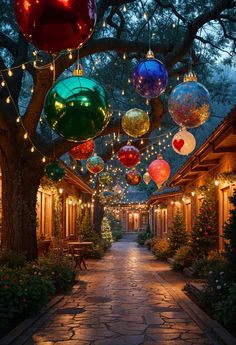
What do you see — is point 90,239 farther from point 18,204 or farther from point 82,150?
point 18,204

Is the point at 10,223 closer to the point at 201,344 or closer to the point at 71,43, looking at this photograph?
the point at 201,344

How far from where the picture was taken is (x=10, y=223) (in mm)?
11633

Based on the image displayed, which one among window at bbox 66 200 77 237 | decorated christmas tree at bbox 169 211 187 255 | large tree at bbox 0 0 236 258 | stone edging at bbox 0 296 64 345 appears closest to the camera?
stone edging at bbox 0 296 64 345

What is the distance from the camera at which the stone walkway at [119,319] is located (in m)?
7.14

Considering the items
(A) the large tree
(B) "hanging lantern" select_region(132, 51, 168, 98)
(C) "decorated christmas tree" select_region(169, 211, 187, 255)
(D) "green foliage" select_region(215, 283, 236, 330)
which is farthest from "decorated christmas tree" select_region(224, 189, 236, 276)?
(C) "decorated christmas tree" select_region(169, 211, 187, 255)

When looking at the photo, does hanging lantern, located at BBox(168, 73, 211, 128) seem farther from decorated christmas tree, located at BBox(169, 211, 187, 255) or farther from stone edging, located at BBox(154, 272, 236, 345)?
decorated christmas tree, located at BBox(169, 211, 187, 255)

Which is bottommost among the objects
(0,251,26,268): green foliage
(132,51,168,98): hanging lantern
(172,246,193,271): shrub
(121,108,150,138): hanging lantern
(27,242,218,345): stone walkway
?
(27,242,218,345): stone walkway

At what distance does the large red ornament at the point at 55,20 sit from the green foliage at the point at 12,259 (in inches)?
293

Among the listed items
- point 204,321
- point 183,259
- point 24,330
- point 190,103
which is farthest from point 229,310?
point 183,259

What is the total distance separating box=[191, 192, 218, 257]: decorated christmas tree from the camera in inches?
571

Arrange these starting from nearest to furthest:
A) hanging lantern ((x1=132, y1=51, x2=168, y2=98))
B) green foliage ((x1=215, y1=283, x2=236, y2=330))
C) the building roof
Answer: green foliage ((x1=215, y1=283, x2=236, y2=330)) < hanging lantern ((x1=132, y1=51, x2=168, y2=98)) < the building roof

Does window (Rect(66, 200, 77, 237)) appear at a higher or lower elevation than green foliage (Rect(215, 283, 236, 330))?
higher

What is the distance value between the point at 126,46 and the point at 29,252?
538cm

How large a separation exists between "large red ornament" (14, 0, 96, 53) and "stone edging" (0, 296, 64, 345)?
4219 mm
